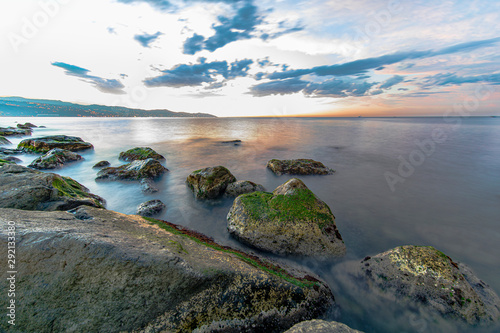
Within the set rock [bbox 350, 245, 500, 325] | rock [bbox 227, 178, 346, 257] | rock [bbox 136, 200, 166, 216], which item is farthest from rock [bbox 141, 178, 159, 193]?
rock [bbox 350, 245, 500, 325]

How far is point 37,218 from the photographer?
3.37 metres

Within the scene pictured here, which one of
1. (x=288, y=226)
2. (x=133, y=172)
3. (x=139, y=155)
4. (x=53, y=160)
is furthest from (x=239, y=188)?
(x=53, y=160)

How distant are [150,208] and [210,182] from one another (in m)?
2.70

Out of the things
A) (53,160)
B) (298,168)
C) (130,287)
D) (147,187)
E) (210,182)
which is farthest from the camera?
(53,160)

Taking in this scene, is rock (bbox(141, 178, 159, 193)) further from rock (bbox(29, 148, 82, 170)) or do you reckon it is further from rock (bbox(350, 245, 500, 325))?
rock (bbox(350, 245, 500, 325))

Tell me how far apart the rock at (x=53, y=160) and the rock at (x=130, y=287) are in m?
13.7

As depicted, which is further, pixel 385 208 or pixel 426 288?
pixel 385 208

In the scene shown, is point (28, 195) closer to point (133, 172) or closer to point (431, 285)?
point (133, 172)

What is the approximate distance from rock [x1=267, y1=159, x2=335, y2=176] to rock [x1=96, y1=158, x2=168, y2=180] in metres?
8.15

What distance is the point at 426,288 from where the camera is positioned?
153 inches

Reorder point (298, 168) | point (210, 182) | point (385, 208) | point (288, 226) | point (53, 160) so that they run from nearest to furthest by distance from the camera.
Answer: point (288, 226) < point (385, 208) < point (210, 182) < point (298, 168) < point (53, 160)

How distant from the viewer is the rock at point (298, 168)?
12.6 meters

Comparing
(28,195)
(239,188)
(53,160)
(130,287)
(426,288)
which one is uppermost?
(28,195)

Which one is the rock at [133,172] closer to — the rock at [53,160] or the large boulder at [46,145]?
the rock at [53,160]
